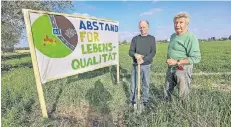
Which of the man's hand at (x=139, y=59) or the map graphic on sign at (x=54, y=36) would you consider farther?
the man's hand at (x=139, y=59)

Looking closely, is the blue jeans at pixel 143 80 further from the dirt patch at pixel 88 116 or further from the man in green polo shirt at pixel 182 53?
the man in green polo shirt at pixel 182 53

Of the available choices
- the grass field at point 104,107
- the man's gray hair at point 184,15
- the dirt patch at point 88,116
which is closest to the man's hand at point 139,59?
the grass field at point 104,107

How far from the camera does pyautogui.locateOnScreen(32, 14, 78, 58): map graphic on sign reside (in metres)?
4.89

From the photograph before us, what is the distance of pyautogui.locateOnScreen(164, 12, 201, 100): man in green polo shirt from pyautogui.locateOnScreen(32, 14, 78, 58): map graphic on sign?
7.98ft

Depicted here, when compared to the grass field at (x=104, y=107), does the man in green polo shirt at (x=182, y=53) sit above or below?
above

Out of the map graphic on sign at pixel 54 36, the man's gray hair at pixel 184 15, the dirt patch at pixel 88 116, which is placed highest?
the man's gray hair at pixel 184 15

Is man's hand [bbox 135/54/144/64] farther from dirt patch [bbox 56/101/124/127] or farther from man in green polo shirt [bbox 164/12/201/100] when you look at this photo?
dirt patch [bbox 56/101/124/127]

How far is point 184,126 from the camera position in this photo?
383cm

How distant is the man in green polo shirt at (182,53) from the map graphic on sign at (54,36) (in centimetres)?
243

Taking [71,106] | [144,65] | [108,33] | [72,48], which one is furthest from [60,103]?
[108,33]

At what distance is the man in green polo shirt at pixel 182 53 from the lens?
439 cm

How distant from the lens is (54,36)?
5359 mm

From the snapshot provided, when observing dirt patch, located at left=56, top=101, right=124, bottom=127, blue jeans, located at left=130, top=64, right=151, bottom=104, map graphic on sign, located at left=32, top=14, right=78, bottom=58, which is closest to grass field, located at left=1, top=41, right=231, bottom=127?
dirt patch, located at left=56, top=101, right=124, bottom=127

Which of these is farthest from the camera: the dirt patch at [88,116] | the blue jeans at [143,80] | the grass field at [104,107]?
the blue jeans at [143,80]
